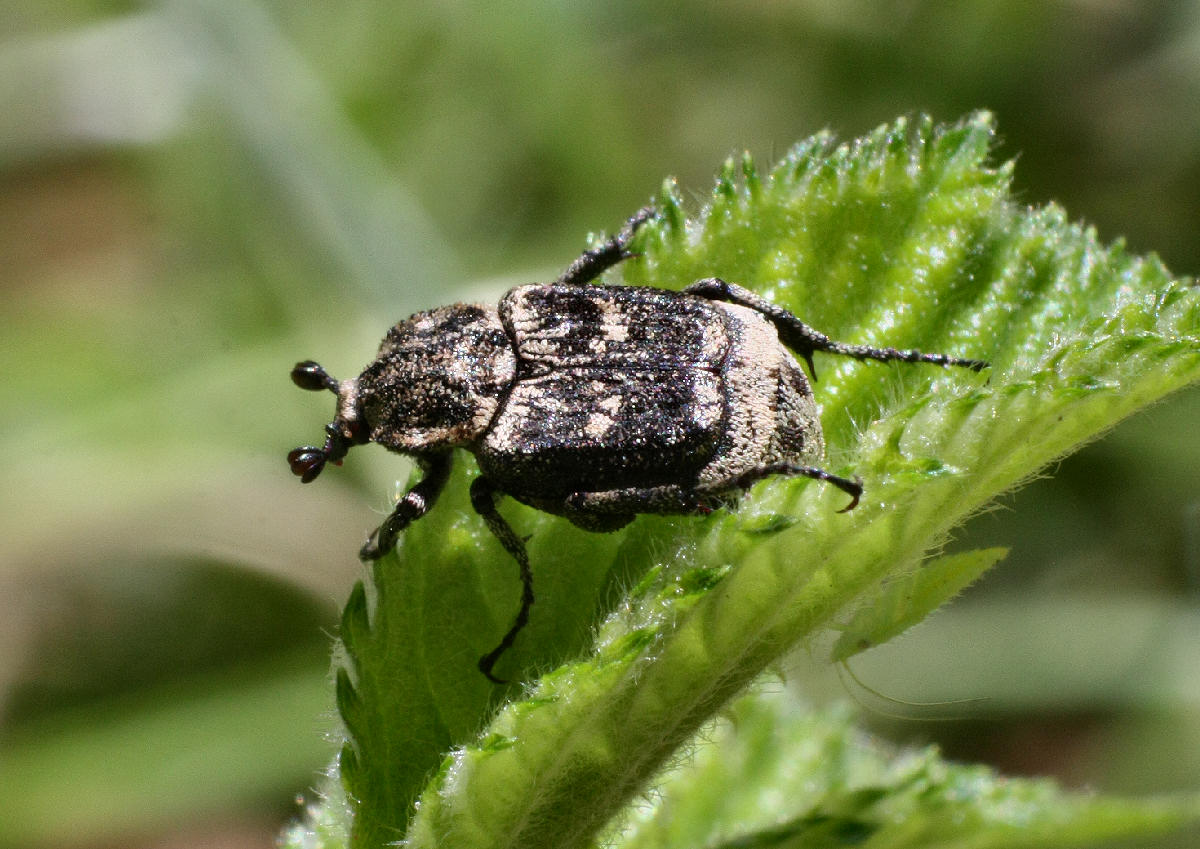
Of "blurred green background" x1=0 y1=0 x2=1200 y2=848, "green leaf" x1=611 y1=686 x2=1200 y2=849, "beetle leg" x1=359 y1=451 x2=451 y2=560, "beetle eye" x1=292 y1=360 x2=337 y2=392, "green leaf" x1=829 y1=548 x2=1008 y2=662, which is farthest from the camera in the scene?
"blurred green background" x1=0 y1=0 x2=1200 y2=848

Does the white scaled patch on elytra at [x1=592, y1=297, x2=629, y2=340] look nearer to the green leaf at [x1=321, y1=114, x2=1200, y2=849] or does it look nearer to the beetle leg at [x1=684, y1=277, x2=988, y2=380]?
the beetle leg at [x1=684, y1=277, x2=988, y2=380]

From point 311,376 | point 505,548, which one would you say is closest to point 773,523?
point 505,548

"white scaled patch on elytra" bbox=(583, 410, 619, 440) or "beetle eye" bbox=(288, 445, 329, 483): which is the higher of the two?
"beetle eye" bbox=(288, 445, 329, 483)

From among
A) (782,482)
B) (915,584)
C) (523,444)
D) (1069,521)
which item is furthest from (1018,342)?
(1069,521)

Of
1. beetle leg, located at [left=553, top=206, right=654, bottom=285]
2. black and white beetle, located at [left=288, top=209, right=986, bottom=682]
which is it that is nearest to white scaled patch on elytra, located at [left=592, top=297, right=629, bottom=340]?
black and white beetle, located at [left=288, top=209, right=986, bottom=682]

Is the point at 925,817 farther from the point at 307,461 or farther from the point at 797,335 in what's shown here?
the point at 307,461

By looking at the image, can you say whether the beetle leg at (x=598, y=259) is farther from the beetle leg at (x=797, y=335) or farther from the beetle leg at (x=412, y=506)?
the beetle leg at (x=412, y=506)
